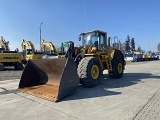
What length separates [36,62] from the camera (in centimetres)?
940

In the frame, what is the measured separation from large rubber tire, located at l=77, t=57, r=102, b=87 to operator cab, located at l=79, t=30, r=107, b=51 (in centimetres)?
204

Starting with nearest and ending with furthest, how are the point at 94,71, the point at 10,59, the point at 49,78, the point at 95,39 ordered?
1. the point at 49,78
2. the point at 94,71
3. the point at 95,39
4. the point at 10,59

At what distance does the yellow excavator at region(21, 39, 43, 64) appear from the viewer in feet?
85.1

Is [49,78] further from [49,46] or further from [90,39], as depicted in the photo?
[49,46]

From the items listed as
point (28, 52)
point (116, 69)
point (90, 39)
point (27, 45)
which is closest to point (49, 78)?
point (90, 39)

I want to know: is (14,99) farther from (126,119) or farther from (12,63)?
(12,63)

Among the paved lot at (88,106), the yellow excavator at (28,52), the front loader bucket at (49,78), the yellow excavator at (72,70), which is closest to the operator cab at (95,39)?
the yellow excavator at (72,70)

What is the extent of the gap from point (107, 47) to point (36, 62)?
14.9 ft

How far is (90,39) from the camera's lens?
12.0 metres

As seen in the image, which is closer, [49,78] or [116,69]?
[49,78]

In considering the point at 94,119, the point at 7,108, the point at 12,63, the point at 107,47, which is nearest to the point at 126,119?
the point at 94,119

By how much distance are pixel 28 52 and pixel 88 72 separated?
19.3 m

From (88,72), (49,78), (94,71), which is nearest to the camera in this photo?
(88,72)

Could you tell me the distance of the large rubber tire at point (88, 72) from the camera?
9.04 meters
